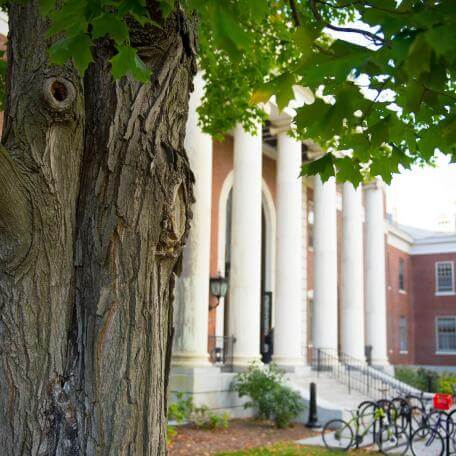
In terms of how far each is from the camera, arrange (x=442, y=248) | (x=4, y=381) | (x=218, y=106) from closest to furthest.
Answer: (x=4, y=381), (x=218, y=106), (x=442, y=248)

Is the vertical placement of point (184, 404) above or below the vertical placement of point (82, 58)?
below

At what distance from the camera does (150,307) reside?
140 inches

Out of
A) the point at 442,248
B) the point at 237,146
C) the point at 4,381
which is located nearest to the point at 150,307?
the point at 4,381

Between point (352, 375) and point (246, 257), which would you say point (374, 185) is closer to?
point (352, 375)

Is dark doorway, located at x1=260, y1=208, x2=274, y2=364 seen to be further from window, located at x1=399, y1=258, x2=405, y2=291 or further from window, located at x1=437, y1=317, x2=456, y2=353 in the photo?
→ window, located at x1=437, y1=317, x2=456, y2=353

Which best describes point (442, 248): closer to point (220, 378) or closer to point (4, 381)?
point (220, 378)

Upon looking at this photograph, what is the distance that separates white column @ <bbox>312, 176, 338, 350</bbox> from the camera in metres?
21.0

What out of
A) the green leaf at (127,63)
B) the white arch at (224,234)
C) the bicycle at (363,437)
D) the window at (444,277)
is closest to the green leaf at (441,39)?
the green leaf at (127,63)

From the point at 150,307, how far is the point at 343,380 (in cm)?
1777

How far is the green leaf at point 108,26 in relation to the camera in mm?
2822

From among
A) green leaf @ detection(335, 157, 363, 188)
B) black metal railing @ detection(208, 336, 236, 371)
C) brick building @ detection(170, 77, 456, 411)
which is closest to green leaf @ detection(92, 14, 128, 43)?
green leaf @ detection(335, 157, 363, 188)

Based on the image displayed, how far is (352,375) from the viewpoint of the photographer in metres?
21.1

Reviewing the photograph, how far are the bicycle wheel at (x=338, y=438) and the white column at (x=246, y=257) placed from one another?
3984 mm

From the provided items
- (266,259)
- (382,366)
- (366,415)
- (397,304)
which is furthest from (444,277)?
(366,415)
